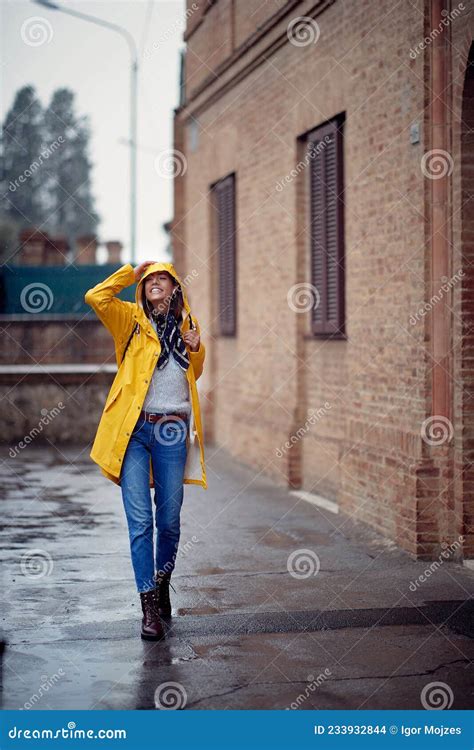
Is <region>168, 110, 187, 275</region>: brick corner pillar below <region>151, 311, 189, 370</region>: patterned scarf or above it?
above

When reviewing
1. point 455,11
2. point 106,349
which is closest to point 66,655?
point 455,11

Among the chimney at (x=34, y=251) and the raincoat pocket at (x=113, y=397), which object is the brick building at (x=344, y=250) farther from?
the chimney at (x=34, y=251)

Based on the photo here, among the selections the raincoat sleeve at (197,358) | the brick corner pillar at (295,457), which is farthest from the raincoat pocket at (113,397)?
the brick corner pillar at (295,457)

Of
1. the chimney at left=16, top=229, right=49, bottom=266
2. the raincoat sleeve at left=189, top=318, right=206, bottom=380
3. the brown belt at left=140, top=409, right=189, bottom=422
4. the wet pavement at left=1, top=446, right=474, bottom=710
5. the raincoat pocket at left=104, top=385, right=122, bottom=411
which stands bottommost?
the wet pavement at left=1, top=446, right=474, bottom=710

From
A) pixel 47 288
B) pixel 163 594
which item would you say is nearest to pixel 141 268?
pixel 163 594

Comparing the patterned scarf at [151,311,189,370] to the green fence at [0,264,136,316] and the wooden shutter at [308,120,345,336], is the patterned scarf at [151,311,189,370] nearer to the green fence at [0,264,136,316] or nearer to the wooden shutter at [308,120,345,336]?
the wooden shutter at [308,120,345,336]

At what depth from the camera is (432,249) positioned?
8.76 meters

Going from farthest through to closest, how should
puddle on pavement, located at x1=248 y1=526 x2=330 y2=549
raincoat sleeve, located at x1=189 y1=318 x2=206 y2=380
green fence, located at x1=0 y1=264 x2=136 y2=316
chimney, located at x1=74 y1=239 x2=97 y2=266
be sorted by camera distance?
chimney, located at x1=74 y1=239 x2=97 y2=266
green fence, located at x1=0 y1=264 x2=136 y2=316
puddle on pavement, located at x1=248 y1=526 x2=330 y2=549
raincoat sleeve, located at x1=189 y1=318 x2=206 y2=380

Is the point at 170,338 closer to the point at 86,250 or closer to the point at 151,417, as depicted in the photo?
the point at 151,417

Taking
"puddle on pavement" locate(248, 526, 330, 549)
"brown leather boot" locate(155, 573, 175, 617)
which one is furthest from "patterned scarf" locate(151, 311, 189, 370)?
"puddle on pavement" locate(248, 526, 330, 549)

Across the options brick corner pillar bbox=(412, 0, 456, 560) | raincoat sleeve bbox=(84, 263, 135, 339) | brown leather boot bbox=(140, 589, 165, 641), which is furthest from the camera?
brick corner pillar bbox=(412, 0, 456, 560)

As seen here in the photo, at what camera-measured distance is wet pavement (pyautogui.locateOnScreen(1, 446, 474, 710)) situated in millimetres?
5387

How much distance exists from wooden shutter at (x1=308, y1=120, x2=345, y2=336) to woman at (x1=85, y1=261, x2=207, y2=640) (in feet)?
15.1

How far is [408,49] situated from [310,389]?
4.29 m
